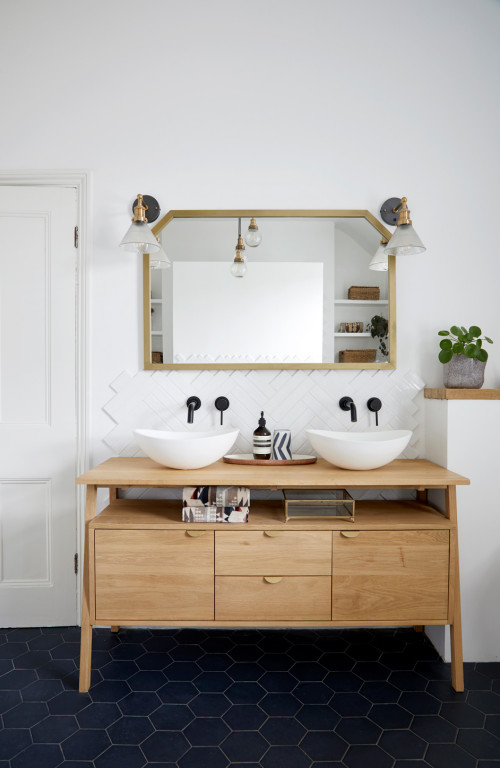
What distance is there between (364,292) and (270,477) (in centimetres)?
106

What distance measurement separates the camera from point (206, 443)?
5.79ft

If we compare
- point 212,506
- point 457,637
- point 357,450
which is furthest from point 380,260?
point 457,637

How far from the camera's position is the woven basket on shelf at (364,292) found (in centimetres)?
227

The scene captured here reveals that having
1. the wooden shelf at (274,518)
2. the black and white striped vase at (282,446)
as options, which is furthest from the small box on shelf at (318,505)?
the black and white striped vase at (282,446)

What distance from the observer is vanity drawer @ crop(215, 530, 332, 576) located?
1770mm

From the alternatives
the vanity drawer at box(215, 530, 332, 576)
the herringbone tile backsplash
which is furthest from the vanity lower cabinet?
the herringbone tile backsplash

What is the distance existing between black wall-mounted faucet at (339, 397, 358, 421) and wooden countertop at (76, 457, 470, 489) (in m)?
0.33

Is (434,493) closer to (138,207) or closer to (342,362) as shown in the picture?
(342,362)

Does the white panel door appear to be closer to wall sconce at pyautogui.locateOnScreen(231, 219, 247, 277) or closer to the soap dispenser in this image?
wall sconce at pyautogui.locateOnScreen(231, 219, 247, 277)

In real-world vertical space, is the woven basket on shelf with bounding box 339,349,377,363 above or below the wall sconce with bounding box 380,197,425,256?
below

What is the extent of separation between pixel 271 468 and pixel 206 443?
0.32 meters

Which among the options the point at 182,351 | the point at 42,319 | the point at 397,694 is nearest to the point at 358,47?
the point at 182,351

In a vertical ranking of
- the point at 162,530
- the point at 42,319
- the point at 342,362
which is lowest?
the point at 162,530

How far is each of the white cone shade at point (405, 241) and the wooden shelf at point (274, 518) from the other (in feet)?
3.67
